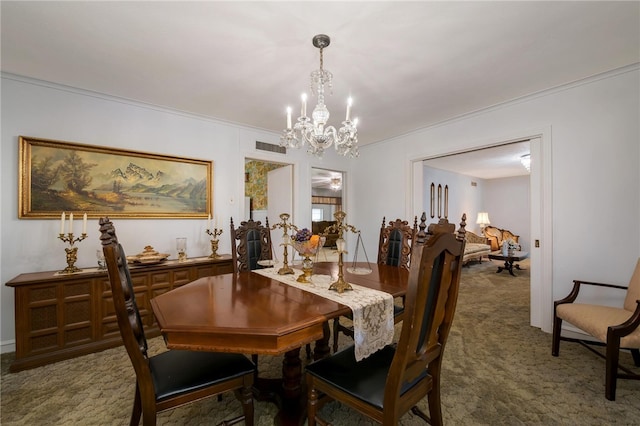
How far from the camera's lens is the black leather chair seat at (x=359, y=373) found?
1.20 metres

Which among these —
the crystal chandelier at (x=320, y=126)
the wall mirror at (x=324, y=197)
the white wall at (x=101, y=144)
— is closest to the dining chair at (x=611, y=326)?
the crystal chandelier at (x=320, y=126)

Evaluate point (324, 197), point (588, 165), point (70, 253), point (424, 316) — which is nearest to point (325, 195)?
point (324, 197)

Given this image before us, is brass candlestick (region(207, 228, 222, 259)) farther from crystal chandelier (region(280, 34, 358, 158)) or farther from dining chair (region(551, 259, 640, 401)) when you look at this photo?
dining chair (region(551, 259, 640, 401))

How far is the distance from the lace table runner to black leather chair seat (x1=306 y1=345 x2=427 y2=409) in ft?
0.25

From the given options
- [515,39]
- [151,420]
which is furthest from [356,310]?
[515,39]

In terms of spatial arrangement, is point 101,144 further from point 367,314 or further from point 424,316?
point 424,316

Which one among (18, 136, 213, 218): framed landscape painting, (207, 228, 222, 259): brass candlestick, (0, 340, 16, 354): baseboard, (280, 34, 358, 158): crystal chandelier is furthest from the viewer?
(207, 228, 222, 259): brass candlestick

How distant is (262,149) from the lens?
405 centimetres

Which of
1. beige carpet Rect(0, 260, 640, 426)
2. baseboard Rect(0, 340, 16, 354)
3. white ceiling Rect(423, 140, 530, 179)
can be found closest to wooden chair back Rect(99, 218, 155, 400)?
beige carpet Rect(0, 260, 640, 426)

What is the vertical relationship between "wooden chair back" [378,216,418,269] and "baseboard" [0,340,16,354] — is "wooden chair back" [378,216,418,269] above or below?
above

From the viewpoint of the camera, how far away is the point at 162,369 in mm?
1373

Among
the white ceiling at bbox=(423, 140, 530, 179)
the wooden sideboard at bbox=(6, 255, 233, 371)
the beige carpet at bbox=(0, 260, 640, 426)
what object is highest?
the white ceiling at bbox=(423, 140, 530, 179)

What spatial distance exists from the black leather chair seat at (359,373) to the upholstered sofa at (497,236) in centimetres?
732

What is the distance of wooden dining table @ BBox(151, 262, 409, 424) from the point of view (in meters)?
1.17
